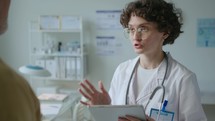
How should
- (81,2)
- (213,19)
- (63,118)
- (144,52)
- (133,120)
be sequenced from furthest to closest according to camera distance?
(81,2) → (213,19) → (63,118) → (144,52) → (133,120)

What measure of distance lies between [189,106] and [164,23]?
0.45 metres

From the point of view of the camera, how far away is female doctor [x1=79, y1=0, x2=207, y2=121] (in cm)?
133

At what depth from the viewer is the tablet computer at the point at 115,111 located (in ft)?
3.86

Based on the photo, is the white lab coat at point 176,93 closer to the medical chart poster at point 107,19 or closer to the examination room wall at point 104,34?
the examination room wall at point 104,34

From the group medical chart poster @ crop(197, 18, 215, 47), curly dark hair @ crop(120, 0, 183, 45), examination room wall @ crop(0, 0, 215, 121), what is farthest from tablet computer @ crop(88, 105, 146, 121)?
medical chart poster @ crop(197, 18, 215, 47)

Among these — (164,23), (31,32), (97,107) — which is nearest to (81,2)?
(31,32)

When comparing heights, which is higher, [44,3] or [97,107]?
[44,3]

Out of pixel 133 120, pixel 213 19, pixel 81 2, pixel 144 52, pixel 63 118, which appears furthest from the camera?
pixel 81 2

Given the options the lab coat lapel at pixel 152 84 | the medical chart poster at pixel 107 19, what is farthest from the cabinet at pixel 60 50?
the lab coat lapel at pixel 152 84

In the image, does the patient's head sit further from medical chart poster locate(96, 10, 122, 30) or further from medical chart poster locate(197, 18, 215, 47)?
medical chart poster locate(197, 18, 215, 47)

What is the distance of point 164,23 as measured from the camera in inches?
56.5

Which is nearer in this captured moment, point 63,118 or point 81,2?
point 63,118

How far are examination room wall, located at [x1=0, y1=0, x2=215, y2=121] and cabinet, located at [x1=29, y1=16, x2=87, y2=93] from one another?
0.45ft

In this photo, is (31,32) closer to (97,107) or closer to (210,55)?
(210,55)
